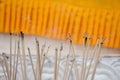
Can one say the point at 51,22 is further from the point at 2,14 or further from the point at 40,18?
the point at 2,14

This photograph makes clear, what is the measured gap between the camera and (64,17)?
1.38m

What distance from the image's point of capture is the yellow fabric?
137 centimetres

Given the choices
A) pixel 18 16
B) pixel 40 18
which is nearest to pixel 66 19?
pixel 40 18

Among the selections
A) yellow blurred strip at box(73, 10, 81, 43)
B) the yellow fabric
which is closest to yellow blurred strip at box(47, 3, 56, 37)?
the yellow fabric

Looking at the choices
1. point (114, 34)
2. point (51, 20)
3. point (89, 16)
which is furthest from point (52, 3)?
point (114, 34)

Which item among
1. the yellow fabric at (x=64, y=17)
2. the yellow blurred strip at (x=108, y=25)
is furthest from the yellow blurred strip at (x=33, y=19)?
the yellow blurred strip at (x=108, y=25)

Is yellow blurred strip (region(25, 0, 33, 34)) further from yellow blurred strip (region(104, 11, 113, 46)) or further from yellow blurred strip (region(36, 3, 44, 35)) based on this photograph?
yellow blurred strip (region(104, 11, 113, 46))

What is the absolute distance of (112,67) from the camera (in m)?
1.01

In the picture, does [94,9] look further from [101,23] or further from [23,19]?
[23,19]

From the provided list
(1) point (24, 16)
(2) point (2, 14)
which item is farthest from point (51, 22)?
(2) point (2, 14)

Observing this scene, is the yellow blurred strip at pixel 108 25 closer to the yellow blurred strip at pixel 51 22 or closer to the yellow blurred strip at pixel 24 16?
the yellow blurred strip at pixel 51 22

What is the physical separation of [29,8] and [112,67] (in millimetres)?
549

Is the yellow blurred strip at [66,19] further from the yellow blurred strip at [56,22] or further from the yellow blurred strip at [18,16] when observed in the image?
the yellow blurred strip at [18,16]

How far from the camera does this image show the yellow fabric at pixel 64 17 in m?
1.37
